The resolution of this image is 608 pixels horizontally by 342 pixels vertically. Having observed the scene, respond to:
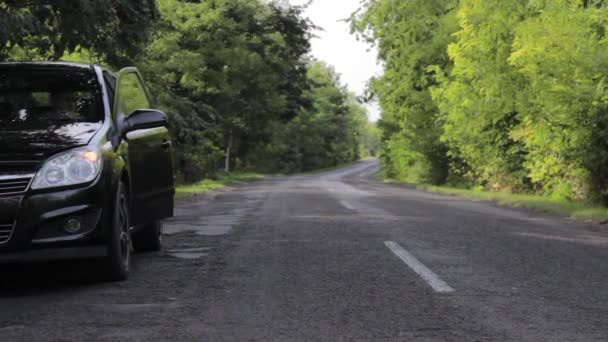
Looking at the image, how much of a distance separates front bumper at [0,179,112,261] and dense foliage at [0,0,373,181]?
4659 mm

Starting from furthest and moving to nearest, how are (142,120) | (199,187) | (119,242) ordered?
(199,187) < (142,120) < (119,242)

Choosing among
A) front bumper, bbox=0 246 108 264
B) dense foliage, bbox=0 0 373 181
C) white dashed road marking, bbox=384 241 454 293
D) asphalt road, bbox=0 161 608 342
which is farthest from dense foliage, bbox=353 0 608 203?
front bumper, bbox=0 246 108 264

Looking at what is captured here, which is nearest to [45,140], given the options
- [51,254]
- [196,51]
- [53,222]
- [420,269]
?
[53,222]

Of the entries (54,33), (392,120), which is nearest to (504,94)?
(54,33)

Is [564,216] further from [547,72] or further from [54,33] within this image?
[54,33]

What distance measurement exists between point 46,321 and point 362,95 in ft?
119

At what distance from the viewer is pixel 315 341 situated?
3979 millimetres

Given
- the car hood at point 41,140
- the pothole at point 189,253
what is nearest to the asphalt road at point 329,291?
the pothole at point 189,253

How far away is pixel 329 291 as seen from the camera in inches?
214

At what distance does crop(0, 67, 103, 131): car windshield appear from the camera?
6043 mm

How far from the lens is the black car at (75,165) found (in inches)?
199

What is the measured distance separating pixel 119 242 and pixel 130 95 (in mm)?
2133

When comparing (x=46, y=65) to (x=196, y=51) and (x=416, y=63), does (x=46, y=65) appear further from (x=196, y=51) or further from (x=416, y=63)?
(x=196, y=51)

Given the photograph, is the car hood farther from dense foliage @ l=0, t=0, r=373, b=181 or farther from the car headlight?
dense foliage @ l=0, t=0, r=373, b=181
